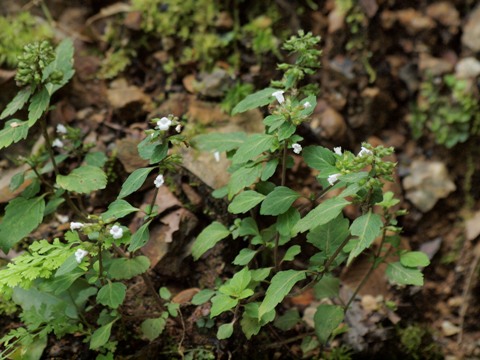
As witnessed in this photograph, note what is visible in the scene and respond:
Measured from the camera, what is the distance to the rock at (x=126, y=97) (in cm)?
388

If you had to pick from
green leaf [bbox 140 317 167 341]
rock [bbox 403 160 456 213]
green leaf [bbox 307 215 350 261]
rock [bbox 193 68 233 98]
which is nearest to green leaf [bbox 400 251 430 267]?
green leaf [bbox 307 215 350 261]

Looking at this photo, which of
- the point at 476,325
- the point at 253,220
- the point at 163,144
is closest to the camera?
the point at 163,144

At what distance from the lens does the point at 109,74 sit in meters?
4.09

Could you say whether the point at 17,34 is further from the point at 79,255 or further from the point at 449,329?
the point at 449,329

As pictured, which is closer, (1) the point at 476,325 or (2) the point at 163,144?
(2) the point at 163,144

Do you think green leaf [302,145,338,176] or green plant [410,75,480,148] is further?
green plant [410,75,480,148]

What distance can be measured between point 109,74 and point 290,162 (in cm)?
213

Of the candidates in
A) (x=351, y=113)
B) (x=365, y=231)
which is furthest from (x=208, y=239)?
(x=351, y=113)

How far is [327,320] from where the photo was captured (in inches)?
114

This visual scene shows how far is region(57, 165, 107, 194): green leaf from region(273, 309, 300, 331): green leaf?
1495 mm

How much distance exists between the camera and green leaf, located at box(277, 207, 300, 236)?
8.55ft

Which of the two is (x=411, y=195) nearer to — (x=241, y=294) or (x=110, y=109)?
(x=241, y=294)

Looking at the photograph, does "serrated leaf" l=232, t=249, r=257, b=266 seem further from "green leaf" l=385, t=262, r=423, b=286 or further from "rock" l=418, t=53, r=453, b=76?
"rock" l=418, t=53, r=453, b=76

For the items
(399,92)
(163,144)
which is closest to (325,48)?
(399,92)
